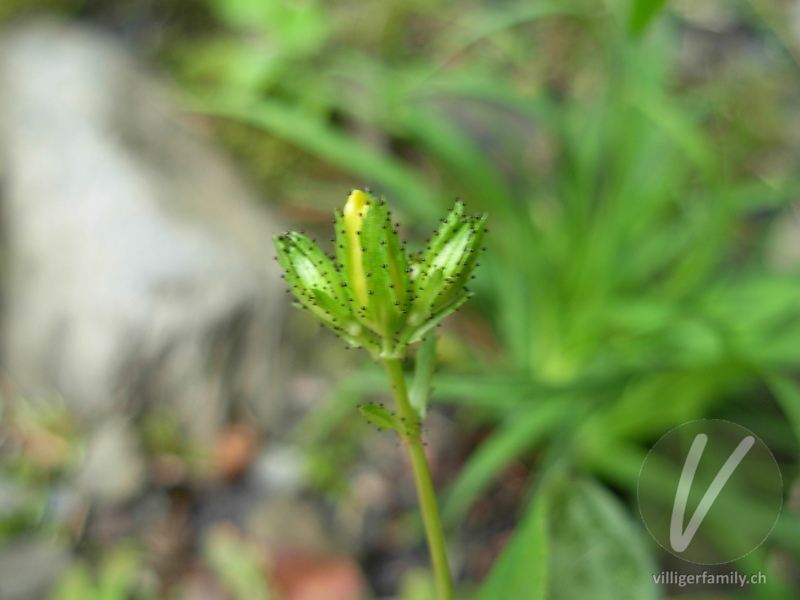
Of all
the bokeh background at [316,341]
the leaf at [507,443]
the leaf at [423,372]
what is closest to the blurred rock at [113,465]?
the bokeh background at [316,341]

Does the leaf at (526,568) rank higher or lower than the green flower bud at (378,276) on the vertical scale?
lower

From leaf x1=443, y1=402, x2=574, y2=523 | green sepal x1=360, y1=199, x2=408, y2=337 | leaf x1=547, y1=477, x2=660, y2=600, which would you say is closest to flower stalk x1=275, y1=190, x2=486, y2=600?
green sepal x1=360, y1=199, x2=408, y2=337

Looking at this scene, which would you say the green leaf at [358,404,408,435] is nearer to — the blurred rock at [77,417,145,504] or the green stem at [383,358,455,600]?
the green stem at [383,358,455,600]

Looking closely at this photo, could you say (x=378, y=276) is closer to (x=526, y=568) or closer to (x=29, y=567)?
(x=526, y=568)

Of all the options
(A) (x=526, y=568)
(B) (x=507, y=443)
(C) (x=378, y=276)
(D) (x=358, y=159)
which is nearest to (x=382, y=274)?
(C) (x=378, y=276)

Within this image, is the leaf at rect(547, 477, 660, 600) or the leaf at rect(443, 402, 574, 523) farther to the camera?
the leaf at rect(443, 402, 574, 523)

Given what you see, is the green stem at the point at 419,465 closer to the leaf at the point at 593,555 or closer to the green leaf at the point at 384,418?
the green leaf at the point at 384,418
